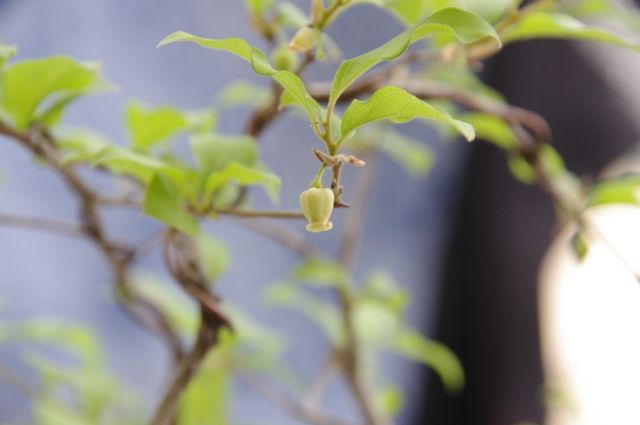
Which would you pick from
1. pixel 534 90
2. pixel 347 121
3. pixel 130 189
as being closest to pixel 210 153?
pixel 347 121

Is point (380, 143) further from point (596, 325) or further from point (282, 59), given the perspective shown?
point (596, 325)

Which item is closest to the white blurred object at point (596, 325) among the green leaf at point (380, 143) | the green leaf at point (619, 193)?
the green leaf at point (380, 143)

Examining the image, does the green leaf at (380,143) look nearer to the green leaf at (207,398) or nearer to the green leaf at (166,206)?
the green leaf at (207,398)

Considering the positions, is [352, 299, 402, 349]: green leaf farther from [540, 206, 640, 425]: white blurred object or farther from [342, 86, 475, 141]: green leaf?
[342, 86, 475, 141]: green leaf

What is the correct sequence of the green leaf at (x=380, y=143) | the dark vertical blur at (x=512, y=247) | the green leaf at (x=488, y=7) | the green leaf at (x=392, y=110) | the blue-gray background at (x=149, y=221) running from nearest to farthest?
the green leaf at (x=392, y=110)
the green leaf at (x=488, y=7)
the green leaf at (x=380, y=143)
the blue-gray background at (x=149, y=221)
the dark vertical blur at (x=512, y=247)

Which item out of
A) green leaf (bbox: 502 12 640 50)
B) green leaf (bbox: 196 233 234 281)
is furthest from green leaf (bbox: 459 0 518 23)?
green leaf (bbox: 196 233 234 281)

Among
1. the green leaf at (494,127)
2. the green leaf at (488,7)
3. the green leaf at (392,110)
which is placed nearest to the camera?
the green leaf at (392,110)
